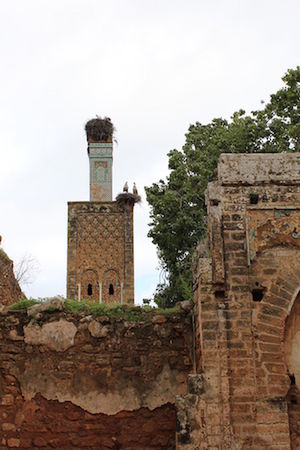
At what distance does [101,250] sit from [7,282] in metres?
13.6

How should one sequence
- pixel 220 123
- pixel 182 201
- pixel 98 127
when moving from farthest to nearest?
pixel 98 127 < pixel 220 123 < pixel 182 201

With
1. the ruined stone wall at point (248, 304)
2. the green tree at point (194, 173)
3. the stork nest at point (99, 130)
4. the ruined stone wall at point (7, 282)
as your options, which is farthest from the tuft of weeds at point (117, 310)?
the stork nest at point (99, 130)

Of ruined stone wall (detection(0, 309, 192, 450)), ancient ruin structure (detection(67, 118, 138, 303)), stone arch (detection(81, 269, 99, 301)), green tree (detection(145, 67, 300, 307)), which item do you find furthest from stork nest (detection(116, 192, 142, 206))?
ruined stone wall (detection(0, 309, 192, 450))

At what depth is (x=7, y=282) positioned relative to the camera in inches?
406

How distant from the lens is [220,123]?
18922 mm

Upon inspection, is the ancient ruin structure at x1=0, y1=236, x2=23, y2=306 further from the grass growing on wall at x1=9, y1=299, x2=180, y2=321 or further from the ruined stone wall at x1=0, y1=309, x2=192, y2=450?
the ruined stone wall at x1=0, y1=309, x2=192, y2=450

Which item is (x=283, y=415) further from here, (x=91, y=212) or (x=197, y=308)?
(x=91, y=212)

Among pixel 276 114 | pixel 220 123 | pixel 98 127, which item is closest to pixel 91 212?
pixel 98 127

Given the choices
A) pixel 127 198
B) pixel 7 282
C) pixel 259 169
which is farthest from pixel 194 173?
pixel 259 169

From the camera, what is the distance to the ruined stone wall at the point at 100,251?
23.5 meters

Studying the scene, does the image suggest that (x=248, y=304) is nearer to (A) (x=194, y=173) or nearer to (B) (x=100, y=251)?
(A) (x=194, y=173)

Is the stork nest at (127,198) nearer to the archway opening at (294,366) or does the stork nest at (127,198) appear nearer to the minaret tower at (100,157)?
the minaret tower at (100,157)

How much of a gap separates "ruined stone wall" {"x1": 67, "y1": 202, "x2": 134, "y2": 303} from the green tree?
19.2 ft

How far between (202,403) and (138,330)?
1280mm
